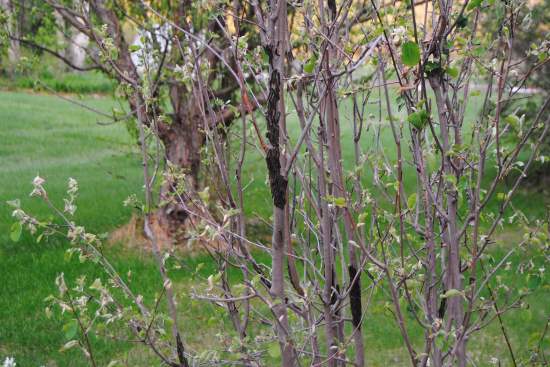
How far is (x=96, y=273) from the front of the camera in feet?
23.6

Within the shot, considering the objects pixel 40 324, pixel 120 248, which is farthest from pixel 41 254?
pixel 40 324

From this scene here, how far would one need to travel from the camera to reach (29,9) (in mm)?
8250

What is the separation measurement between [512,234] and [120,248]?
4851 mm

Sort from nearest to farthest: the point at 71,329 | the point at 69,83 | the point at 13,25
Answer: the point at 71,329
the point at 13,25
the point at 69,83

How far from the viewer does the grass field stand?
17.9ft

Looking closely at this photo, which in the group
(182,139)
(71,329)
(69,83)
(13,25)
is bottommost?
(71,329)

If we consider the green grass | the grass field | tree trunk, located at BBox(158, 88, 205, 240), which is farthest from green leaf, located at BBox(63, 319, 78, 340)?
the green grass

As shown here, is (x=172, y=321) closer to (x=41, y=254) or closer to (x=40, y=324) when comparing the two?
(x=40, y=324)

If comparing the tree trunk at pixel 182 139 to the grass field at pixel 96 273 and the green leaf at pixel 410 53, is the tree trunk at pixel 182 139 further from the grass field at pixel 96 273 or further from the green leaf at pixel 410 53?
the green leaf at pixel 410 53

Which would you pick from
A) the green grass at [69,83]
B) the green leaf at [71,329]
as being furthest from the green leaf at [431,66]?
the green grass at [69,83]

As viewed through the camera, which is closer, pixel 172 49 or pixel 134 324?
pixel 134 324

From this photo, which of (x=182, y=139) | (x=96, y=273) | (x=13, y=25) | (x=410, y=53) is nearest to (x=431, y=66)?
(x=410, y=53)

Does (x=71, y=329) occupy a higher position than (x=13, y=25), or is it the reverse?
(x=13, y=25)

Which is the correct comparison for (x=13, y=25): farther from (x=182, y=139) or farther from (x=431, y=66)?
(x=431, y=66)
